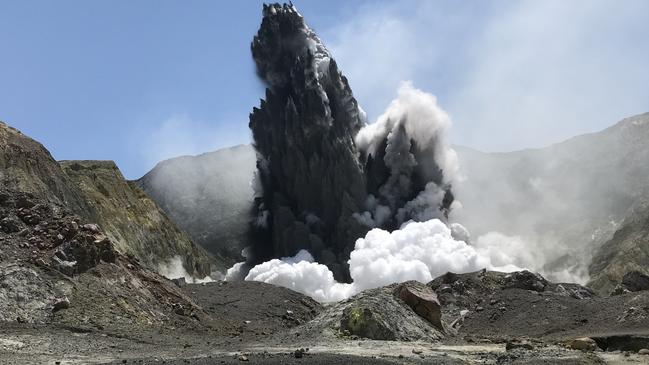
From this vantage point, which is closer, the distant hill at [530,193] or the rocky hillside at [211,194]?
the distant hill at [530,193]

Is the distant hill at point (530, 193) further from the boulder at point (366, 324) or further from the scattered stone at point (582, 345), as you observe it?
the boulder at point (366, 324)

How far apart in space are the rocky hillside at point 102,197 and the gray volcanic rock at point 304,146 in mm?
26304

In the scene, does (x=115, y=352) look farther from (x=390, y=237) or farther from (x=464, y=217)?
(x=464, y=217)

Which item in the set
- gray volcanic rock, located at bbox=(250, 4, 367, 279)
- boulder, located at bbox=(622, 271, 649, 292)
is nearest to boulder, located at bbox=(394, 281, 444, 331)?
boulder, located at bbox=(622, 271, 649, 292)

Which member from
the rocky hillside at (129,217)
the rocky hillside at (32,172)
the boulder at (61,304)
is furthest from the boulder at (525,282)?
the boulder at (61,304)

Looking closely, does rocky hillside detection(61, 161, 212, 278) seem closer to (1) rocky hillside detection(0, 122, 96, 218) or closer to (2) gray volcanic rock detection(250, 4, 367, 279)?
(1) rocky hillside detection(0, 122, 96, 218)

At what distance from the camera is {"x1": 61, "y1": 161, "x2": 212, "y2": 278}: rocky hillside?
72.6 meters

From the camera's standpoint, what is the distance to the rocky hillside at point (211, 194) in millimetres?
129625

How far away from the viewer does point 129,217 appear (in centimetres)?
7800

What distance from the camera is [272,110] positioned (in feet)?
423

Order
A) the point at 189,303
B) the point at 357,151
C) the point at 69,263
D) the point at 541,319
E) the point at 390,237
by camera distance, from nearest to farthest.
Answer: the point at 69,263 < the point at 189,303 < the point at 541,319 < the point at 390,237 < the point at 357,151

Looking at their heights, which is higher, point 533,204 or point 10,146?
point 533,204

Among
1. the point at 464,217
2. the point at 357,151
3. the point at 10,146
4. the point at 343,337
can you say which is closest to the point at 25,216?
the point at 343,337

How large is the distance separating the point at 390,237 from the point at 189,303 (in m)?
69.3
